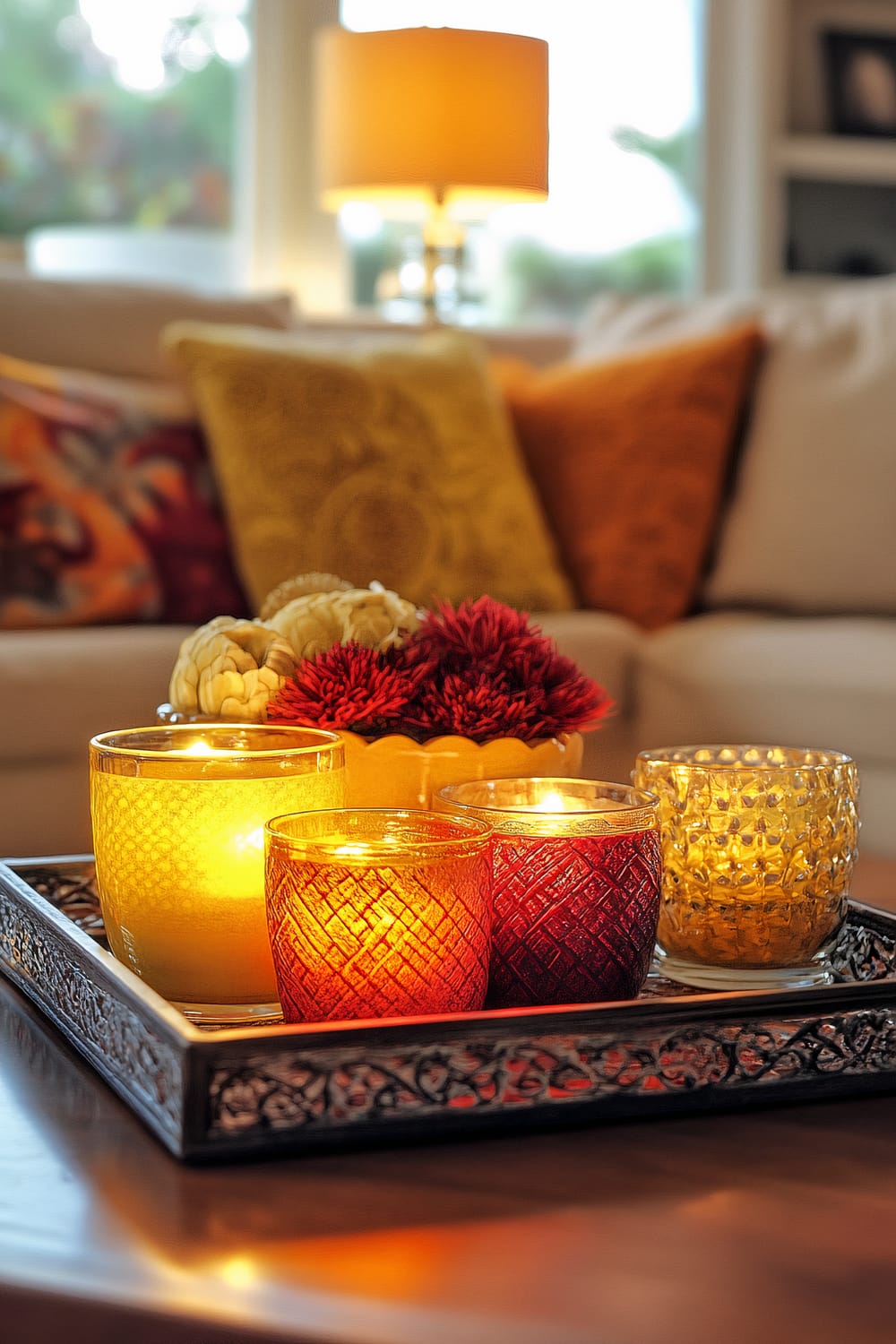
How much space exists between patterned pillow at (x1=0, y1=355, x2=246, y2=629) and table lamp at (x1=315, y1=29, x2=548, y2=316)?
0.73 meters

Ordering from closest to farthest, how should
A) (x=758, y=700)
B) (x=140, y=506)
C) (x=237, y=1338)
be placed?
(x=237, y=1338)
(x=758, y=700)
(x=140, y=506)

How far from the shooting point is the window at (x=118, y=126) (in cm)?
342

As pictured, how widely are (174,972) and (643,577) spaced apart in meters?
1.81

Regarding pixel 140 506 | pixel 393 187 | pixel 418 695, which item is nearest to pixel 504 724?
pixel 418 695

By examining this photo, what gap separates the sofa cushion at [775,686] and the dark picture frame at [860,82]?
97.3 inches

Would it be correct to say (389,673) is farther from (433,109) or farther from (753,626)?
(433,109)

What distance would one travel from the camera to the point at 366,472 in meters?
2.26

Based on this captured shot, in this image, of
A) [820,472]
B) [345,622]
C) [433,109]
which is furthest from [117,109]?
[345,622]

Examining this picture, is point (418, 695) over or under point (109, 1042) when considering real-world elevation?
over

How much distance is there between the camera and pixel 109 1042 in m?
0.60

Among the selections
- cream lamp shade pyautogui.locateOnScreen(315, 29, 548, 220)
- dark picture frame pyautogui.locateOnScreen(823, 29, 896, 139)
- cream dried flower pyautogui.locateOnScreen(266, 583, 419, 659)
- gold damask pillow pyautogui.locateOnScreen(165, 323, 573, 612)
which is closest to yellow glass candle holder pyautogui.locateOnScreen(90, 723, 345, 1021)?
cream dried flower pyautogui.locateOnScreen(266, 583, 419, 659)

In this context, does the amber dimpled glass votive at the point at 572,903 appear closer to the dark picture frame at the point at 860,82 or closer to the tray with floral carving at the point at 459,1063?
the tray with floral carving at the point at 459,1063

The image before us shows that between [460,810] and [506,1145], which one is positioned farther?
[460,810]

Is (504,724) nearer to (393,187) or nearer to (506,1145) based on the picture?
(506,1145)
